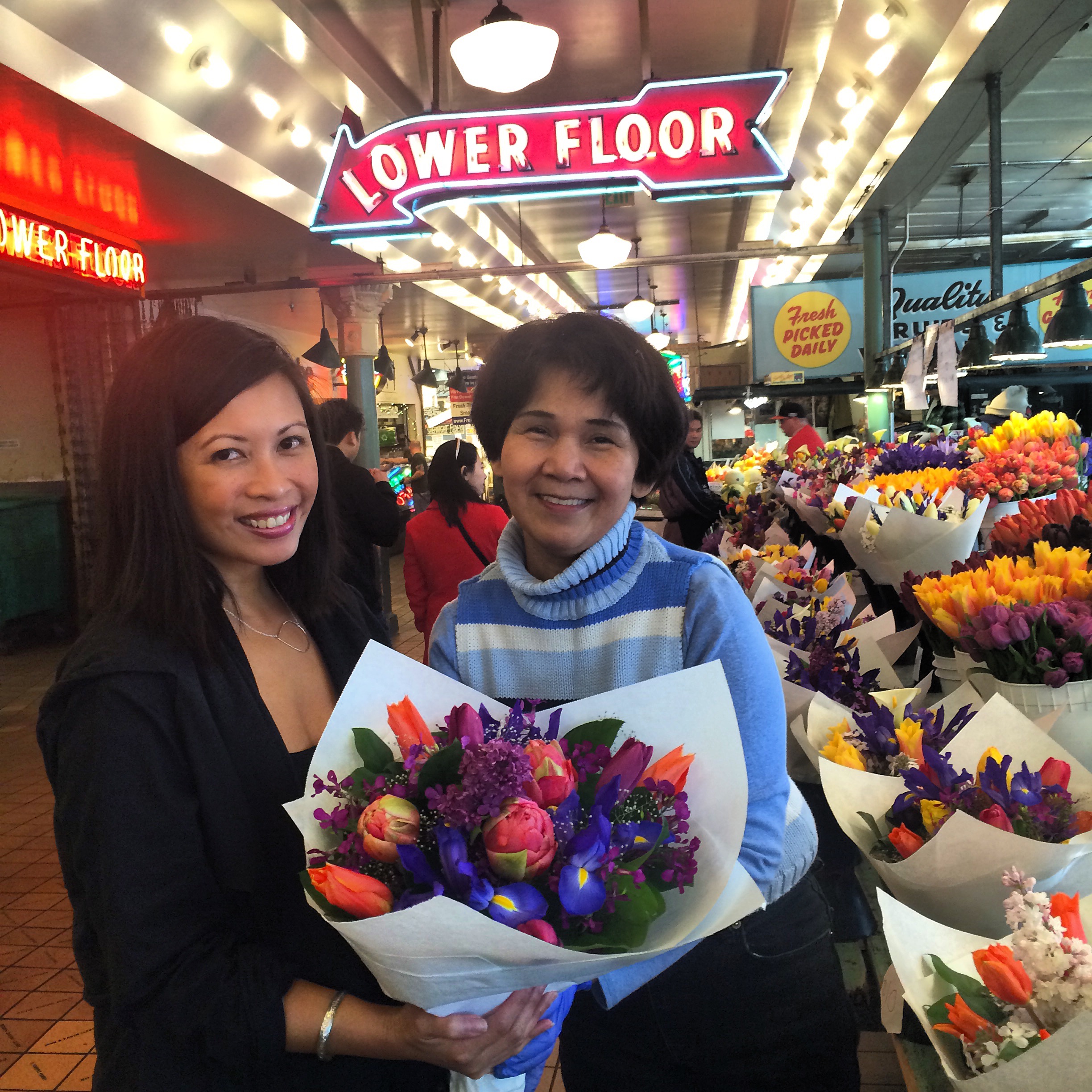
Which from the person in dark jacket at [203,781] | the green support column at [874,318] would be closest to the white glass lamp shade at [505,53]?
the person in dark jacket at [203,781]

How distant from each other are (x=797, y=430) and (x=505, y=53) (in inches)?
197

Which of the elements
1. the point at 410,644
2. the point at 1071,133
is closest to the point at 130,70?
the point at 410,644

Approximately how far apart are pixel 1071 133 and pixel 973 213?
2394mm

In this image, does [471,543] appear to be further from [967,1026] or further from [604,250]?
[604,250]

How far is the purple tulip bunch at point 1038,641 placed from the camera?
143 centimetres

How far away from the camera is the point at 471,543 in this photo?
3939 millimetres

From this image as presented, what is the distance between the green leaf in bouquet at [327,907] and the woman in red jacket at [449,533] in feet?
9.69

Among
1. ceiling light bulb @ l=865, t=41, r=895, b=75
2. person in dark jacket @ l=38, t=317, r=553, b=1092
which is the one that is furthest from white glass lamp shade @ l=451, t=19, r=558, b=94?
person in dark jacket @ l=38, t=317, r=553, b=1092

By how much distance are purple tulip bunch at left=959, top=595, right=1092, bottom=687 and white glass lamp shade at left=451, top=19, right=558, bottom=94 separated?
3519 mm

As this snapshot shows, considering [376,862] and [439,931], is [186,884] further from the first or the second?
[439,931]

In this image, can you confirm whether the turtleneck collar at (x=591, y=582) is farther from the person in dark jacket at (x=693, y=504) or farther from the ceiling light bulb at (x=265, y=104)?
the ceiling light bulb at (x=265, y=104)

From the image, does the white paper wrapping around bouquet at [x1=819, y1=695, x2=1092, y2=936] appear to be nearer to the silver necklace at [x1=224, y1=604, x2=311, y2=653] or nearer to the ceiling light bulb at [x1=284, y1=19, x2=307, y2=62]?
the silver necklace at [x1=224, y1=604, x2=311, y2=653]

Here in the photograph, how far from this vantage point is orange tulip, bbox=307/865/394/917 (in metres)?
0.87

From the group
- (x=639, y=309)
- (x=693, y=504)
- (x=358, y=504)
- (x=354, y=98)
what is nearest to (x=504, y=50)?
(x=358, y=504)
